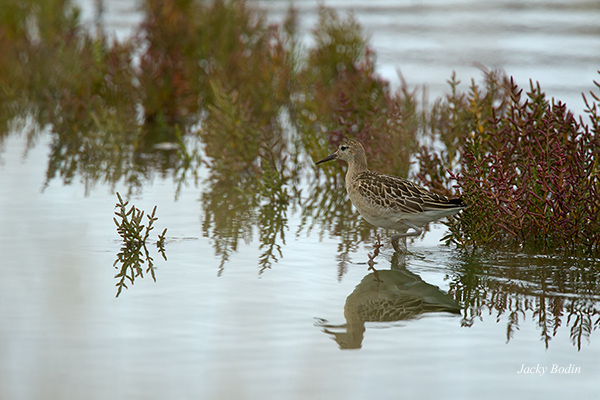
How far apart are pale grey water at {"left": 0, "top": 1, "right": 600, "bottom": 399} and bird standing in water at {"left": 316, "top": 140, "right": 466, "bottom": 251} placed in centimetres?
23

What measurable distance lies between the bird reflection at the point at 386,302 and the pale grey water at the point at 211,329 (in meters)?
0.08

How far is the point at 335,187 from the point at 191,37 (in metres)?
4.92

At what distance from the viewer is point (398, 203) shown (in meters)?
6.80

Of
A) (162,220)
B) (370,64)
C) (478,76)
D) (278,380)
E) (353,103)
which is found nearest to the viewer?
(278,380)

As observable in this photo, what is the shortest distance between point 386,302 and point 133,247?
7.29ft

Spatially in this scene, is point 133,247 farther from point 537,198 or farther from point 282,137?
point 282,137

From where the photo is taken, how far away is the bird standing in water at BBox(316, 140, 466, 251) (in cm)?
663

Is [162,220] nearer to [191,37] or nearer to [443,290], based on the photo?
[443,290]

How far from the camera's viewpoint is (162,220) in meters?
7.79

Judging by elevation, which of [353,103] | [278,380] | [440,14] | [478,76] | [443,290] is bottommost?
[278,380]

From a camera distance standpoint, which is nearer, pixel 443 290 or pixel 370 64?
pixel 443 290

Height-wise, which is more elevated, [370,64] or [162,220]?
[370,64]

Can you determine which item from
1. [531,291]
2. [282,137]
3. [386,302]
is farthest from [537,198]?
[282,137]

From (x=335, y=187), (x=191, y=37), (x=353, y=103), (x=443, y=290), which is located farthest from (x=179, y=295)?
(x=191, y=37)
